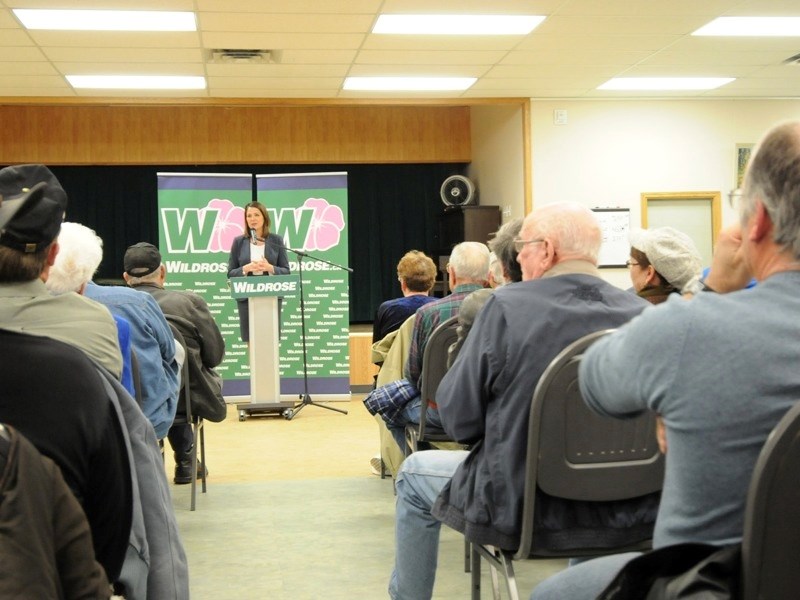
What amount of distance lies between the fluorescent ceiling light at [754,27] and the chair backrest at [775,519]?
19.8 feet

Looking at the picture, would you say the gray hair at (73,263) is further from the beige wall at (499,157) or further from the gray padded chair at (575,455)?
the beige wall at (499,157)

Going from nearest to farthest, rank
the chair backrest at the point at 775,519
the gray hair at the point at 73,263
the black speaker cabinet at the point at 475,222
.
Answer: the chair backrest at the point at 775,519 → the gray hair at the point at 73,263 → the black speaker cabinet at the point at 475,222

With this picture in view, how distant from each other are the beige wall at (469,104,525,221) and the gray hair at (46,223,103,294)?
680cm

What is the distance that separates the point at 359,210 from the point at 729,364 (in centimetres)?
1034

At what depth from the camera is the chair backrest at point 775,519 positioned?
1073 mm

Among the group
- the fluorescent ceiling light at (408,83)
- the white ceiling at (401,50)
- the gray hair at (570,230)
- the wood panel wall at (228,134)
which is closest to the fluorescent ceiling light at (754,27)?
the white ceiling at (401,50)

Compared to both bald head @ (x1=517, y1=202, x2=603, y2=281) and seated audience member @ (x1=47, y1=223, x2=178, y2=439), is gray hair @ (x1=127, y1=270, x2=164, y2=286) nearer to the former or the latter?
seated audience member @ (x1=47, y1=223, x2=178, y2=439)

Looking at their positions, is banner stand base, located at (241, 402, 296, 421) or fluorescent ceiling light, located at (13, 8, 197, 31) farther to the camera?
banner stand base, located at (241, 402, 296, 421)

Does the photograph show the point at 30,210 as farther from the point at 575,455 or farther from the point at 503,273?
the point at 503,273

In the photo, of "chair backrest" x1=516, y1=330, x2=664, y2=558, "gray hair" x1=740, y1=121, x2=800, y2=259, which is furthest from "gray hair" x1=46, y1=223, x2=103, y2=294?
"gray hair" x1=740, y1=121, x2=800, y2=259

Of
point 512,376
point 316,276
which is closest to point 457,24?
point 316,276

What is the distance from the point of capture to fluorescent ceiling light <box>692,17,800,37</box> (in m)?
6.57

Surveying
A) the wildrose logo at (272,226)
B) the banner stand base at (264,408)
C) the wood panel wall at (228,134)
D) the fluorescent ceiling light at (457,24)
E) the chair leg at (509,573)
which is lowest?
the banner stand base at (264,408)

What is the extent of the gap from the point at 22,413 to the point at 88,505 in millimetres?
197
